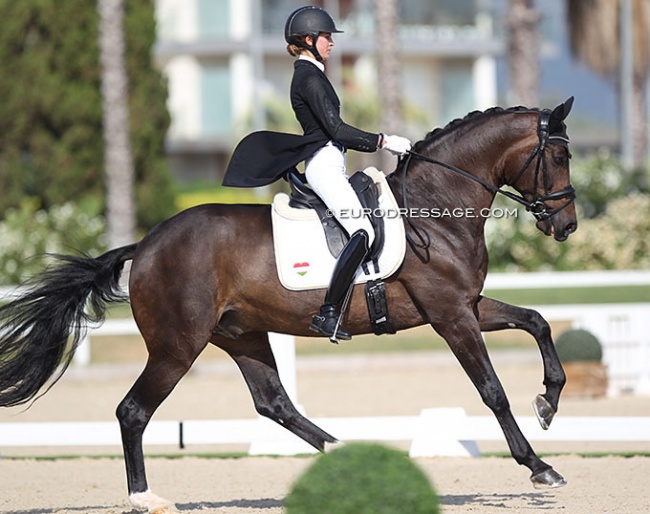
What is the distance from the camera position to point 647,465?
8.59m

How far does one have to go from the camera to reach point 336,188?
266 inches

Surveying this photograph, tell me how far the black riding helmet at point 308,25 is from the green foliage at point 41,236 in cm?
1182

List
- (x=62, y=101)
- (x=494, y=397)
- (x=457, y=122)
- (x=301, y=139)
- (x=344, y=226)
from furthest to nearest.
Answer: (x=62, y=101) → (x=457, y=122) → (x=301, y=139) → (x=344, y=226) → (x=494, y=397)

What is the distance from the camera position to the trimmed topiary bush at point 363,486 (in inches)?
183

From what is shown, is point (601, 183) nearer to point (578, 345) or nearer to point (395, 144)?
point (578, 345)

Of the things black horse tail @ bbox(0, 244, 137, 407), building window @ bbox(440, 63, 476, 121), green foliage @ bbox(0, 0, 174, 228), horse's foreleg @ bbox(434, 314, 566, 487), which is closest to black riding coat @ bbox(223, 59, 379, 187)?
black horse tail @ bbox(0, 244, 137, 407)

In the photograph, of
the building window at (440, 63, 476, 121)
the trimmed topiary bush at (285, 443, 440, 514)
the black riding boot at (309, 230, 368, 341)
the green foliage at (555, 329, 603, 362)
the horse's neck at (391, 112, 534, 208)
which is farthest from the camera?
the building window at (440, 63, 476, 121)

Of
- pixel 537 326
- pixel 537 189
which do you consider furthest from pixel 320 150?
pixel 537 326

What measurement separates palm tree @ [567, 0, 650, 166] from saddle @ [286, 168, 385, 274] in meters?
25.8

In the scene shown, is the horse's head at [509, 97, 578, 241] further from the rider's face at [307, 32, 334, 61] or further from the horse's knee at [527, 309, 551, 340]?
the rider's face at [307, 32, 334, 61]

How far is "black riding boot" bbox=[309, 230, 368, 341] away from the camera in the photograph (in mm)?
6621

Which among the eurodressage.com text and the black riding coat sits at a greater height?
the black riding coat

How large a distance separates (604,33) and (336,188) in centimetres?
2640

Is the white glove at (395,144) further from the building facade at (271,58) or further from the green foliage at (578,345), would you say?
the building facade at (271,58)
